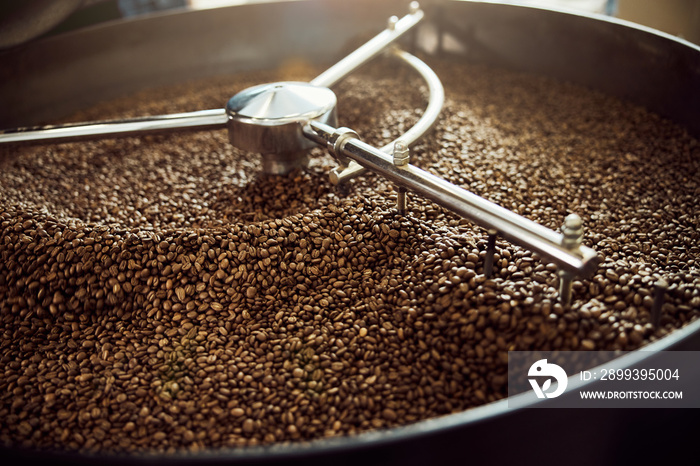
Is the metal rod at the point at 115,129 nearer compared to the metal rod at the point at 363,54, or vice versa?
the metal rod at the point at 115,129

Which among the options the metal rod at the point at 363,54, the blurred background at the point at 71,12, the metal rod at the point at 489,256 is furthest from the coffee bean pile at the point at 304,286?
the blurred background at the point at 71,12

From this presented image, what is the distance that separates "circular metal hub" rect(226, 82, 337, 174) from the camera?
5.78ft

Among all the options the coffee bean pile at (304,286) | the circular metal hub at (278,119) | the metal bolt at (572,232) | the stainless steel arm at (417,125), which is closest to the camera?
the metal bolt at (572,232)

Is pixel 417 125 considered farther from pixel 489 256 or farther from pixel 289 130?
pixel 489 256

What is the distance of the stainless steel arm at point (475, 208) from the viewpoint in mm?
1062

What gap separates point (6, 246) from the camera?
1.55 meters

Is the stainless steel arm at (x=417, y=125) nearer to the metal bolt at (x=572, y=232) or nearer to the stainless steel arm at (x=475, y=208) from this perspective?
the stainless steel arm at (x=475, y=208)

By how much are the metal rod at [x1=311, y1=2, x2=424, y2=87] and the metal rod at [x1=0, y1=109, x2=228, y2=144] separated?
459 millimetres

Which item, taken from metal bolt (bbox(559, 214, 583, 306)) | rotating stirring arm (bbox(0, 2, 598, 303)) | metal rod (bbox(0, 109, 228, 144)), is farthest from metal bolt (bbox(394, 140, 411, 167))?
metal rod (bbox(0, 109, 228, 144))

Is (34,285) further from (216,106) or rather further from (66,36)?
(66,36)

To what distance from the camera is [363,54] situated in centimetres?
222

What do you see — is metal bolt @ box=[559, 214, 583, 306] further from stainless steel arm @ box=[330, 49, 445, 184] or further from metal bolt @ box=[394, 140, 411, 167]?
stainless steel arm @ box=[330, 49, 445, 184]

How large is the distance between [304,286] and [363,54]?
118 cm

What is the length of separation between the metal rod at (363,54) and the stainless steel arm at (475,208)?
0.56 meters
